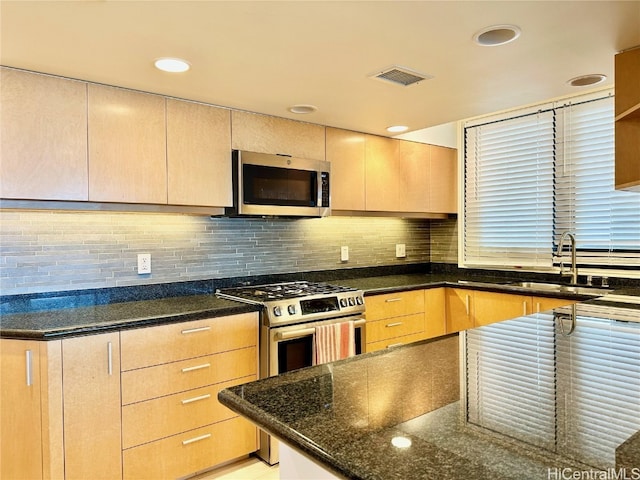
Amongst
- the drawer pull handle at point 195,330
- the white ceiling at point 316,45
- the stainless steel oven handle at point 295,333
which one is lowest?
the stainless steel oven handle at point 295,333

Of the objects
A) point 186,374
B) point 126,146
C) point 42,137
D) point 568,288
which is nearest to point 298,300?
point 186,374

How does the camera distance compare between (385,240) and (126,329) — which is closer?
(126,329)

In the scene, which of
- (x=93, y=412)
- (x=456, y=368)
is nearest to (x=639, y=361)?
(x=456, y=368)

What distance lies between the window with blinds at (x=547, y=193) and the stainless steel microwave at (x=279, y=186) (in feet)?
5.50

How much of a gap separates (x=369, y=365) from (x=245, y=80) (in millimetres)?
1654

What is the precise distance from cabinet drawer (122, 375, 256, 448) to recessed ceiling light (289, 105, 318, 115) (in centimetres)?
167

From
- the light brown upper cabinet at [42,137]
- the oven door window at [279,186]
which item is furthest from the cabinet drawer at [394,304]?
the light brown upper cabinet at [42,137]

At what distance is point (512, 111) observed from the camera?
377cm

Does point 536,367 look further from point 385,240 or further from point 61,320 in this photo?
point 385,240

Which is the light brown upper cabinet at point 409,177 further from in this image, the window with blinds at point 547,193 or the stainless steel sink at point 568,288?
the stainless steel sink at point 568,288

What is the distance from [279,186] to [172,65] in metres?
1.05

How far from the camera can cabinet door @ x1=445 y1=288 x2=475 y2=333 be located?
353cm

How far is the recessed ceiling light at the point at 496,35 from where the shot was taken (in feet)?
5.66

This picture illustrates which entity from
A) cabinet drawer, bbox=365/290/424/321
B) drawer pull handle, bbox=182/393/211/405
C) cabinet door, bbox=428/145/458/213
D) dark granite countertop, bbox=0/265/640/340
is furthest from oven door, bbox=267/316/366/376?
cabinet door, bbox=428/145/458/213
